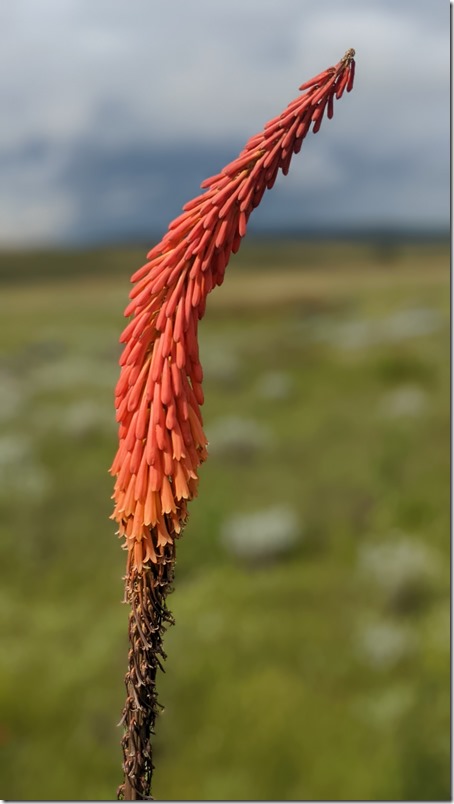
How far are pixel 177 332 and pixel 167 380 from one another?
0.31 ft

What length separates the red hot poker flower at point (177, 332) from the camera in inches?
57.7

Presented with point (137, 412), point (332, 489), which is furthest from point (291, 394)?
point (137, 412)

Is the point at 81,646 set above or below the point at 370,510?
below

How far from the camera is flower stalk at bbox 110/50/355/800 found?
147cm

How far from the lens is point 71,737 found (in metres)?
5.21

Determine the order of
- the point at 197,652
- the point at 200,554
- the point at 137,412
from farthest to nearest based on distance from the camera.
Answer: the point at 200,554 < the point at 197,652 < the point at 137,412

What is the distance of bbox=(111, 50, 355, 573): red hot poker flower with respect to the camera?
1.47 meters

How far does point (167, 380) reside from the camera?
1.54m

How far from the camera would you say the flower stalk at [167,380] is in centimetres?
147

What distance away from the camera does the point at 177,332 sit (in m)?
1.48

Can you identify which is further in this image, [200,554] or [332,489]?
[332,489]

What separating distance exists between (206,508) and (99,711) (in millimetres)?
1823

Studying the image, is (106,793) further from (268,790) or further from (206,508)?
(206,508)

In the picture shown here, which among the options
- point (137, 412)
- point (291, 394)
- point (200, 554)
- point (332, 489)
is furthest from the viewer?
point (291, 394)
